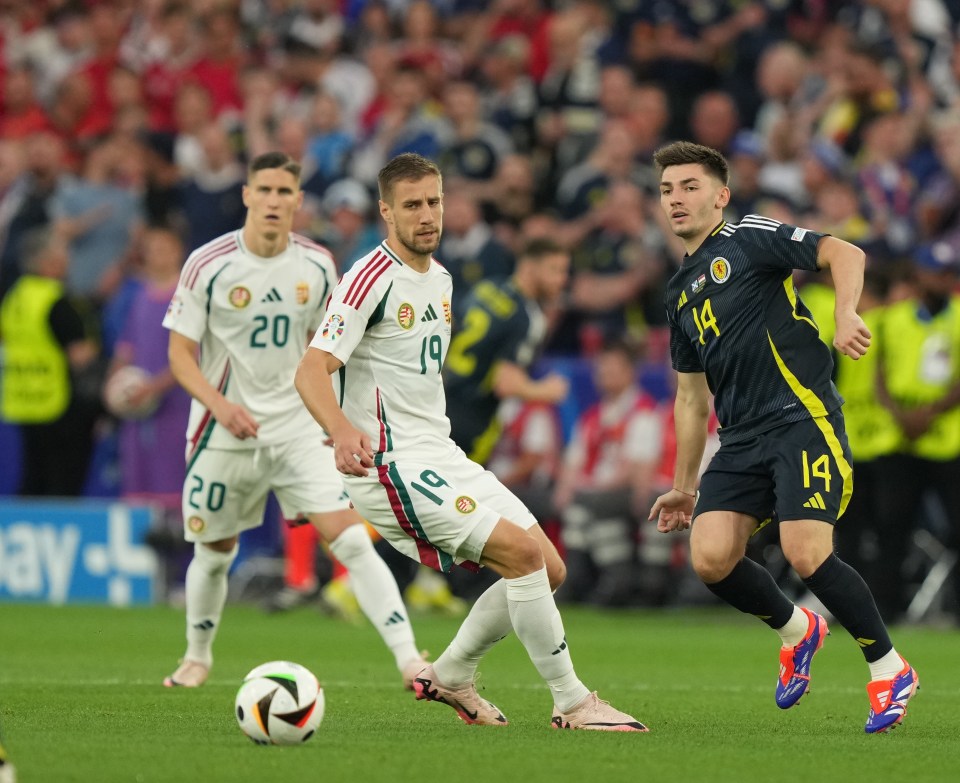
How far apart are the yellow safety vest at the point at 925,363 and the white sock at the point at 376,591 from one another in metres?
5.45

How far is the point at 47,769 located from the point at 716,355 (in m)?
3.28

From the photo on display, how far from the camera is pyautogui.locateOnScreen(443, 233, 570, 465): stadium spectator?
12578mm

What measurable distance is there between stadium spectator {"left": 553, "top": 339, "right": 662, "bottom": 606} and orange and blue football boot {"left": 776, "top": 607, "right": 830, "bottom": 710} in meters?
6.27

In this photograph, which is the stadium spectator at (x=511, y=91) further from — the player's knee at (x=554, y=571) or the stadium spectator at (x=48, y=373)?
the player's knee at (x=554, y=571)

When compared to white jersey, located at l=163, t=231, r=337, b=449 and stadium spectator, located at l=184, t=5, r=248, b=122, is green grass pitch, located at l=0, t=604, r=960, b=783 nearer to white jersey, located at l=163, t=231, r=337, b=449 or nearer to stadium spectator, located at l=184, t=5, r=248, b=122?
white jersey, located at l=163, t=231, r=337, b=449

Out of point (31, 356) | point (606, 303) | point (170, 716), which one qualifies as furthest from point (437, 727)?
point (31, 356)

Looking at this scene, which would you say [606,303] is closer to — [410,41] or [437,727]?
[410,41]

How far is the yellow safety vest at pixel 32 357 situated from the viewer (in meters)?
15.5

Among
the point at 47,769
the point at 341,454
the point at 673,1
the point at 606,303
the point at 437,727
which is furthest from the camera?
the point at 673,1

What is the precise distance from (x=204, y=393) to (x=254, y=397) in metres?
0.47

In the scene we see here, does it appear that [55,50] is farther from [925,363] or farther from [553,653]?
[553,653]

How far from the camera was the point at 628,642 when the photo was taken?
11.9 meters

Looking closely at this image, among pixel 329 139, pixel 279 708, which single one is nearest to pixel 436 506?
pixel 279 708

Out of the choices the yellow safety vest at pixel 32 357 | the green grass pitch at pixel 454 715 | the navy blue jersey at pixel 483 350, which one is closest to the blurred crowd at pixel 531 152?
the yellow safety vest at pixel 32 357
